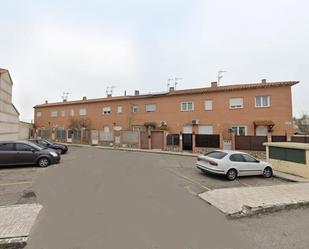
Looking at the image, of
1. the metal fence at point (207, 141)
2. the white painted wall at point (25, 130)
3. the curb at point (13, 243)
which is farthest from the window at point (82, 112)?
the curb at point (13, 243)

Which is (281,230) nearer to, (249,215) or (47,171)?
(249,215)

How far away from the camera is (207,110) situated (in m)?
30.8

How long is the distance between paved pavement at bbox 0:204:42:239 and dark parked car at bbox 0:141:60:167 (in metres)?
8.36

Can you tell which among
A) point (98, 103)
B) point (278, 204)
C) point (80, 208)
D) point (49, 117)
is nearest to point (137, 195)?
point (80, 208)

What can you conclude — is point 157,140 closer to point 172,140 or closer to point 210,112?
point 172,140

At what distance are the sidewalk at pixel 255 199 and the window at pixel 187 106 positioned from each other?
22.2m

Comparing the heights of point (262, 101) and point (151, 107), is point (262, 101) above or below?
below

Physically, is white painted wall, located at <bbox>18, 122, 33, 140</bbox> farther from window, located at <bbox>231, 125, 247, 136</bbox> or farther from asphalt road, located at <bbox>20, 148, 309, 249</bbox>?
asphalt road, located at <bbox>20, 148, 309, 249</bbox>

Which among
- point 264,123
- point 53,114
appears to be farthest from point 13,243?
point 53,114

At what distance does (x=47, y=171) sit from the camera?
13.5m

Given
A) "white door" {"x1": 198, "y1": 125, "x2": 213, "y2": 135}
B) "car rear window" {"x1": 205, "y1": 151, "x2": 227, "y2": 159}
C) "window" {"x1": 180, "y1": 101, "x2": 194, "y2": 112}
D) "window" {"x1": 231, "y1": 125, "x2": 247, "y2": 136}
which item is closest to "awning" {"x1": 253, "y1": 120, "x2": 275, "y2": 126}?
"window" {"x1": 231, "y1": 125, "x2": 247, "y2": 136}

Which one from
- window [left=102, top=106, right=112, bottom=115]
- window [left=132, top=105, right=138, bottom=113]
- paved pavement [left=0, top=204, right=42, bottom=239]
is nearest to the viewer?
paved pavement [left=0, top=204, right=42, bottom=239]

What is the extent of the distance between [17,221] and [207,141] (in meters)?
21.8

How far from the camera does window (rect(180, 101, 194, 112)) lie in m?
32.0
